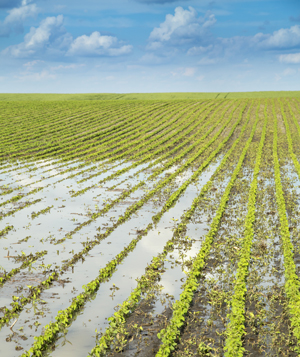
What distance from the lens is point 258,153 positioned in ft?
79.1

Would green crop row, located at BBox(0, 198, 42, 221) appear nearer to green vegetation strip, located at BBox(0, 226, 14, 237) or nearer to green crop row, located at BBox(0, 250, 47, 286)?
green vegetation strip, located at BBox(0, 226, 14, 237)

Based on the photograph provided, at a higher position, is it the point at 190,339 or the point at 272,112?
the point at 272,112

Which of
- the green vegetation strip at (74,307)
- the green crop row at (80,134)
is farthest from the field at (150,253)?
the green crop row at (80,134)

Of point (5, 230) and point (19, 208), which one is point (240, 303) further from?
point (19, 208)

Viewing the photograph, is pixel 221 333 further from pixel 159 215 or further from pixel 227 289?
pixel 159 215

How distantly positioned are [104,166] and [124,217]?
9093 millimetres

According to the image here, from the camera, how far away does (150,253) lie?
1084 centimetres

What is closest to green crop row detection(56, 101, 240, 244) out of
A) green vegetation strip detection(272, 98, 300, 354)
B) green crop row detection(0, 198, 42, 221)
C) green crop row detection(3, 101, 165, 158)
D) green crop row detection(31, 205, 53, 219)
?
green crop row detection(31, 205, 53, 219)

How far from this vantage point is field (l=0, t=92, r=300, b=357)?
7164 millimetres

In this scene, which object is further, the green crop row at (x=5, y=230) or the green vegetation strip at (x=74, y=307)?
the green crop row at (x=5, y=230)

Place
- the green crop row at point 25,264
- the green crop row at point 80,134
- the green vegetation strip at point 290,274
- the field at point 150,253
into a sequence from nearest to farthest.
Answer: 1. the field at point 150,253
2. the green vegetation strip at point 290,274
3. the green crop row at point 25,264
4. the green crop row at point 80,134

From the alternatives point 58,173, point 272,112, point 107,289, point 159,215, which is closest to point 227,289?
point 107,289

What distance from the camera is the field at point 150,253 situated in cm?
716

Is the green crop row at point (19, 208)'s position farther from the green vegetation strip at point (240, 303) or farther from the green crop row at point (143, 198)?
the green vegetation strip at point (240, 303)
